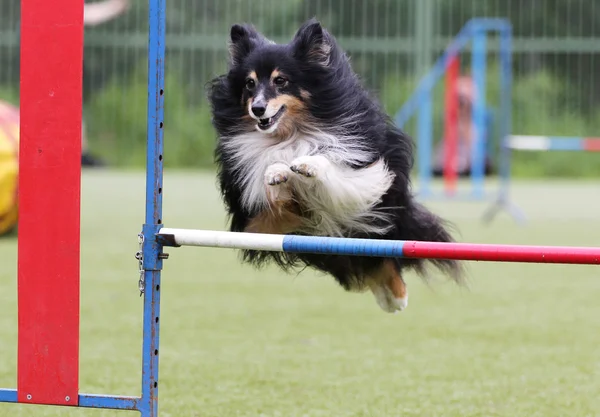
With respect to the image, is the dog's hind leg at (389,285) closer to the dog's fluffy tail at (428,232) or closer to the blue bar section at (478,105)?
the dog's fluffy tail at (428,232)

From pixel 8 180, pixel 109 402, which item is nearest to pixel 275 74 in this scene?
pixel 109 402

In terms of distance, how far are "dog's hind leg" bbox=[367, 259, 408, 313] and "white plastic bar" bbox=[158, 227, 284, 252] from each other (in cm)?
158

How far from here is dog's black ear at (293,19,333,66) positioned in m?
3.85

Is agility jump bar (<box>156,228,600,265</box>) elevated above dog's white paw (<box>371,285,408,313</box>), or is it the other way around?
agility jump bar (<box>156,228,600,265</box>)

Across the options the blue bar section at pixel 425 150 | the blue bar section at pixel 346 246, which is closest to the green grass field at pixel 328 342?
the blue bar section at pixel 346 246

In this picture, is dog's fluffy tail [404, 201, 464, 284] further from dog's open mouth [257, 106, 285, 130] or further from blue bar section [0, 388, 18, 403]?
blue bar section [0, 388, 18, 403]

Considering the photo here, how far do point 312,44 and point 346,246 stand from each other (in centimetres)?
139

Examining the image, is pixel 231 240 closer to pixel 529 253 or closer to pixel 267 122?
pixel 529 253

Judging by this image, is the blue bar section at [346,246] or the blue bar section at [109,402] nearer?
the blue bar section at [346,246]

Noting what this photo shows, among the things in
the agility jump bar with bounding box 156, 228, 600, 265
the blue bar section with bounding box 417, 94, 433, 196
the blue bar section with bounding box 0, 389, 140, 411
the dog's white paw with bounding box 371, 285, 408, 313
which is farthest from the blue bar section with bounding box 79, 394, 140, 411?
the blue bar section with bounding box 417, 94, 433, 196

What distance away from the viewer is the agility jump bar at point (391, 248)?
8.19ft

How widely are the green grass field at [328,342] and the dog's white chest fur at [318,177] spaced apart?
655 mm

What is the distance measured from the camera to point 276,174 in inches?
141

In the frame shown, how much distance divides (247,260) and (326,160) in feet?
2.12
